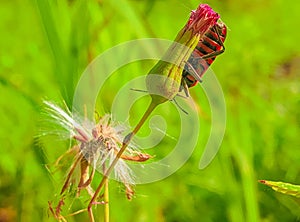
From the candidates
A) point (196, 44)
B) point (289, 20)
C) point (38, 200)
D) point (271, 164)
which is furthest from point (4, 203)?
point (289, 20)

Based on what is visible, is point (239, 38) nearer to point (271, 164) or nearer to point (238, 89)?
point (238, 89)

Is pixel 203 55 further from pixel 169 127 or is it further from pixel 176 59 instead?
pixel 169 127

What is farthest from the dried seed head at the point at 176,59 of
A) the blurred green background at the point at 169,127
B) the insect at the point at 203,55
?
the blurred green background at the point at 169,127

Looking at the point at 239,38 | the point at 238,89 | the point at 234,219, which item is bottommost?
the point at 234,219

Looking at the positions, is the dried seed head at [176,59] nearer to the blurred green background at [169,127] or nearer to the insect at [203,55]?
the insect at [203,55]

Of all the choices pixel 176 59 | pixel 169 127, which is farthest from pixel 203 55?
pixel 169 127

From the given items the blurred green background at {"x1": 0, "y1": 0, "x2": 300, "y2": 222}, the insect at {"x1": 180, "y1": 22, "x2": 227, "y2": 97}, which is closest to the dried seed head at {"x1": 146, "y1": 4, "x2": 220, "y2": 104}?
the insect at {"x1": 180, "y1": 22, "x2": 227, "y2": 97}
